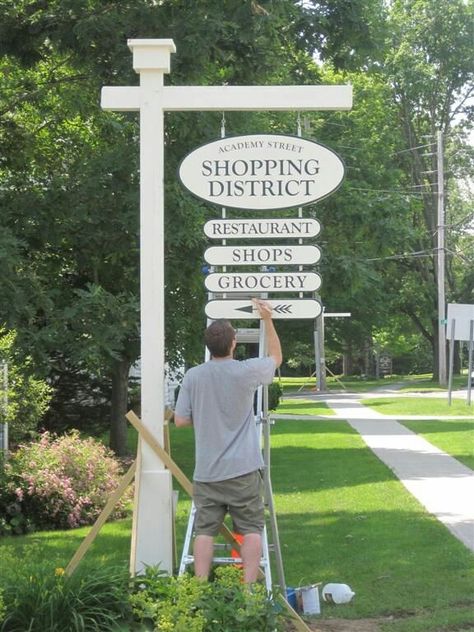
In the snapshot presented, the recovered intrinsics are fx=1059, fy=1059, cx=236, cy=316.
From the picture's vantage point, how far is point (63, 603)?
502 centimetres

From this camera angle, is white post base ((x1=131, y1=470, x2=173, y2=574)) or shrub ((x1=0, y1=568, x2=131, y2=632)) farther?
white post base ((x1=131, y1=470, x2=173, y2=574))

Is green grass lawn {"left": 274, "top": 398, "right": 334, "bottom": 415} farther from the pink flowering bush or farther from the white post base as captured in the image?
the white post base

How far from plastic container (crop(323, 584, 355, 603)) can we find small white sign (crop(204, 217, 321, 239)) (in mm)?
2453

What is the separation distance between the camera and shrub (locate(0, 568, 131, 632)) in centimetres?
495

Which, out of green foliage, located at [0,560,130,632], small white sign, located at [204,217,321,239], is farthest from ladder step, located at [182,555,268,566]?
small white sign, located at [204,217,321,239]

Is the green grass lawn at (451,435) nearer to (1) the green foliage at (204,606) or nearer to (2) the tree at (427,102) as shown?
(1) the green foliage at (204,606)

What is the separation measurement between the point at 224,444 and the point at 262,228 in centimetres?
164

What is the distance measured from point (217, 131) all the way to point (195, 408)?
20.5 feet

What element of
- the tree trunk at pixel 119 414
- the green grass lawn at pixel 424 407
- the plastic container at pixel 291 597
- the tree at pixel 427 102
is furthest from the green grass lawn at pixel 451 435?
the tree at pixel 427 102

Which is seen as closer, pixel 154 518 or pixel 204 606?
pixel 204 606

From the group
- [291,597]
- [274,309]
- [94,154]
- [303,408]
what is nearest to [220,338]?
[274,309]

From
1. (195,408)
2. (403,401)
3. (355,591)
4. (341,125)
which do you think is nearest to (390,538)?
(355,591)

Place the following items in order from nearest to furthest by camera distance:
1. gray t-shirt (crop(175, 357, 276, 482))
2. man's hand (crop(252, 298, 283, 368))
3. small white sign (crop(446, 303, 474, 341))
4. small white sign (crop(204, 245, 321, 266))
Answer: gray t-shirt (crop(175, 357, 276, 482)) < man's hand (crop(252, 298, 283, 368)) < small white sign (crop(204, 245, 321, 266)) < small white sign (crop(446, 303, 474, 341))

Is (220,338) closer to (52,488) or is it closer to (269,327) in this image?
(269,327)
